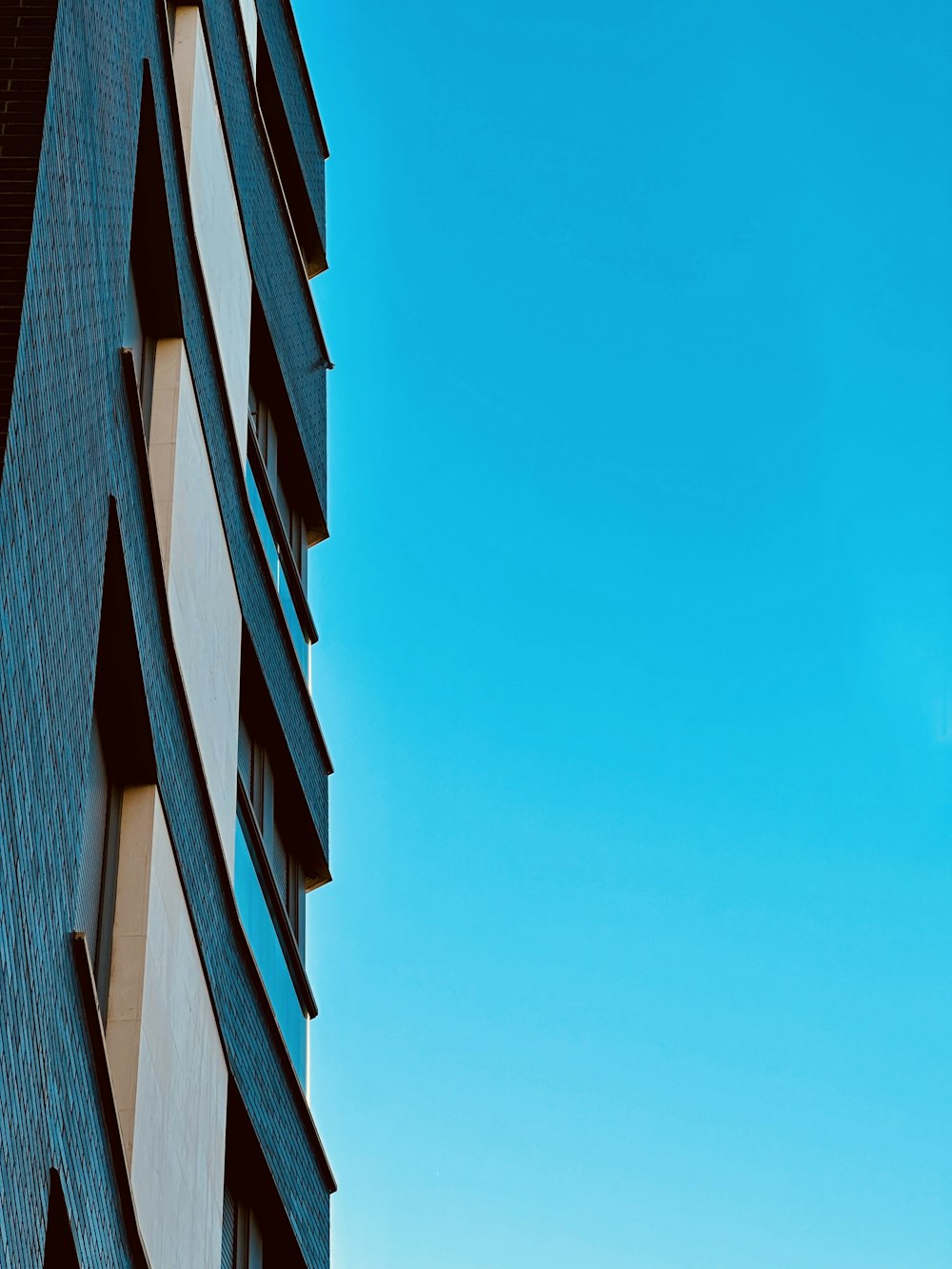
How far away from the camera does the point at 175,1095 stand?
32.7 feet

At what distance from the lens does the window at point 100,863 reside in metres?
8.87

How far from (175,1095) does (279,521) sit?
8.61 m

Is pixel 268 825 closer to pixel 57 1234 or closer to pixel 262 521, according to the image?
pixel 262 521

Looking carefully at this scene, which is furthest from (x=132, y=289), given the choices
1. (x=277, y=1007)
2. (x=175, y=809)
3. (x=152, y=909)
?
(x=277, y=1007)

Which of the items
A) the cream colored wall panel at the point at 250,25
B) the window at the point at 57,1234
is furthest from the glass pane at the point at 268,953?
the cream colored wall panel at the point at 250,25

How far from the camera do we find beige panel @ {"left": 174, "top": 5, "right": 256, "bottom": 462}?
13727 millimetres

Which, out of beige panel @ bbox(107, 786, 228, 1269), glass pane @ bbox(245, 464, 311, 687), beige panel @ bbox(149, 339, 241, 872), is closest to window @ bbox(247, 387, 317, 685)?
glass pane @ bbox(245, 464, 311, 687)

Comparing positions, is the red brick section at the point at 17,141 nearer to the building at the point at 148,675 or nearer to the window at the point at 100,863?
the building at the point at 148,675

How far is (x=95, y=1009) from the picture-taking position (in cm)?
776

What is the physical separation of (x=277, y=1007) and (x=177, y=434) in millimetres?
5310

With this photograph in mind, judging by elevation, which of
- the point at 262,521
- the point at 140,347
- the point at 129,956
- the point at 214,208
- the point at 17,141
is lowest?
the point at 129,956

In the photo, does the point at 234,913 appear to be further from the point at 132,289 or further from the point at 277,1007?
the point at 132,289

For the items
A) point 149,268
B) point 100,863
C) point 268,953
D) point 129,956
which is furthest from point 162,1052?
point 149,268

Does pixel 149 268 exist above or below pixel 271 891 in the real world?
above
